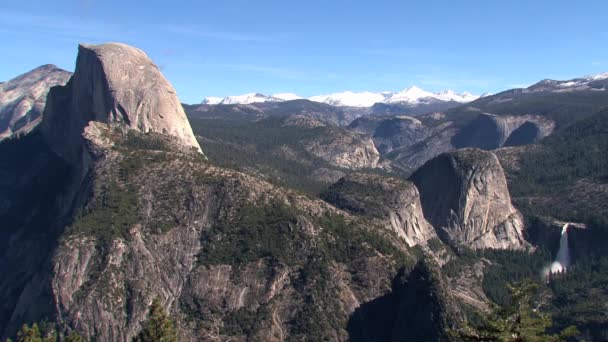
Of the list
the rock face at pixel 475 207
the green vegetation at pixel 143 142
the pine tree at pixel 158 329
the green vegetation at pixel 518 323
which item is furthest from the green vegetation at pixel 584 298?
the green vegetation at pixel 143 142

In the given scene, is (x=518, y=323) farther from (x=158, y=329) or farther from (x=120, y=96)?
(x=120, y=96)

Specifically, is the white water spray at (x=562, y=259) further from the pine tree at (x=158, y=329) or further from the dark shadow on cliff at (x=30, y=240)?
the pine tree at (x=158, y=329)

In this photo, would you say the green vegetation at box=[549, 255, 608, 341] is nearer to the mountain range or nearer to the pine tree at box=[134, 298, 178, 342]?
the mountain range

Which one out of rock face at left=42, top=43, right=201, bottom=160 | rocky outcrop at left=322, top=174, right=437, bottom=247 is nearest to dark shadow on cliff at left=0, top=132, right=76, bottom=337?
rock face at left=42, top=43, right=201, bottom=160

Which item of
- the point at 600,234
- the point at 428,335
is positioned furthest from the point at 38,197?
the point at 600,234

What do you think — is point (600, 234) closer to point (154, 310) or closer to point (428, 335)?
point (428, 335)

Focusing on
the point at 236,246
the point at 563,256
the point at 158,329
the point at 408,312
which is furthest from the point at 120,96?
the point at 563,256
